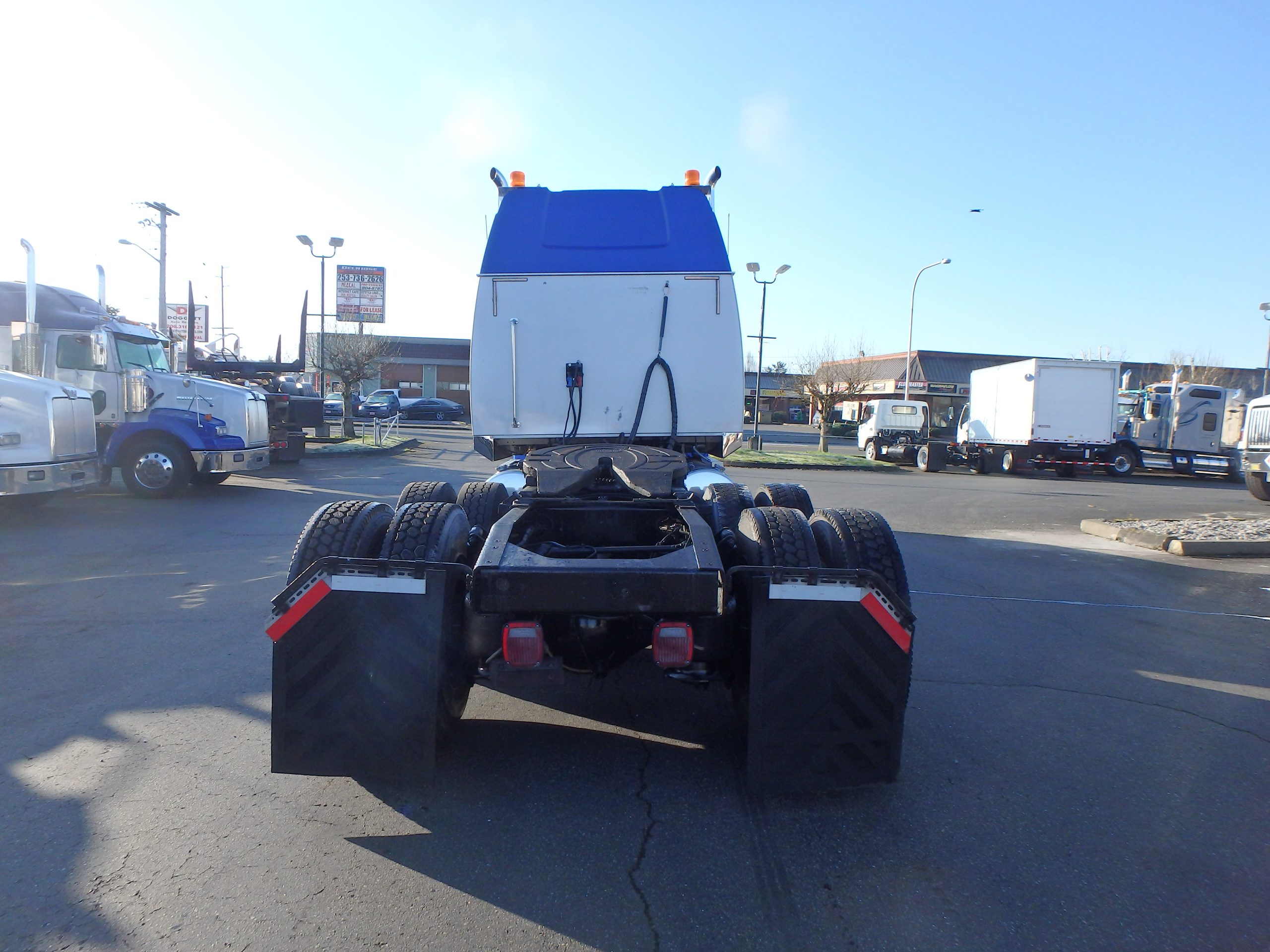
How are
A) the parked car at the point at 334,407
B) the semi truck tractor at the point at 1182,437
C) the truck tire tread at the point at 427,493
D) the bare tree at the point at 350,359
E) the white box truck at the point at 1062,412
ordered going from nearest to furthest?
the truck tire tread at the point at 427,493
the white box truck at the point at 1062,412
the semi truck tractor at the point at 1182,437
the bare tree at the point at 350,359
the parked car at the point at 334,407

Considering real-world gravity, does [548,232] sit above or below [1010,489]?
above

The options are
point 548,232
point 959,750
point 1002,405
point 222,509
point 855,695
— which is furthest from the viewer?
point 1002,405

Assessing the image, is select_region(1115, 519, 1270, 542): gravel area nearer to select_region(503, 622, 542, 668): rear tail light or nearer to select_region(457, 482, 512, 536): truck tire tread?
select_region(457, 482, 512, 536): truck tire tread

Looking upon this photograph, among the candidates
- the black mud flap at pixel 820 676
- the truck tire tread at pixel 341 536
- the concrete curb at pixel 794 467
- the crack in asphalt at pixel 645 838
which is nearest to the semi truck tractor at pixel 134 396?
the truck tire tread at pixel 341 536

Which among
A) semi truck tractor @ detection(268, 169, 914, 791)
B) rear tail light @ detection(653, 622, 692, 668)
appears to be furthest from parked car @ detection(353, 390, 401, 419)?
rear tail light @ detection(653, 622, 692, 668)

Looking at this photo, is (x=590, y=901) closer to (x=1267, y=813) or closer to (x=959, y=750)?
(x=959, y=750)

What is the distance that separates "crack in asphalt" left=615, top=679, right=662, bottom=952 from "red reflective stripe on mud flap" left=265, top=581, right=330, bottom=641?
1.62m

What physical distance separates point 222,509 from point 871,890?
11.6 metres

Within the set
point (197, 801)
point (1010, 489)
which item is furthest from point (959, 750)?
point (1010, 489)

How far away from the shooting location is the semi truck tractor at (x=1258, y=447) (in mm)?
16703

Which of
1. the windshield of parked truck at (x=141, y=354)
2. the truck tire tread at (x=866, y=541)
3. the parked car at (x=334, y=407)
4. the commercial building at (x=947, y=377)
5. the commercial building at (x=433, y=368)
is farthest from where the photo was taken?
the commercial building at (x=433, y=368)

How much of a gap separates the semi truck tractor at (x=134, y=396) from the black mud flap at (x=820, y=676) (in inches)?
493

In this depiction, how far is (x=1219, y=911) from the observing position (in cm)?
279

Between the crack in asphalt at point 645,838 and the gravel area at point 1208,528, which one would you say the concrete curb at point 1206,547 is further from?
the crack in asphalt at point 645,838
